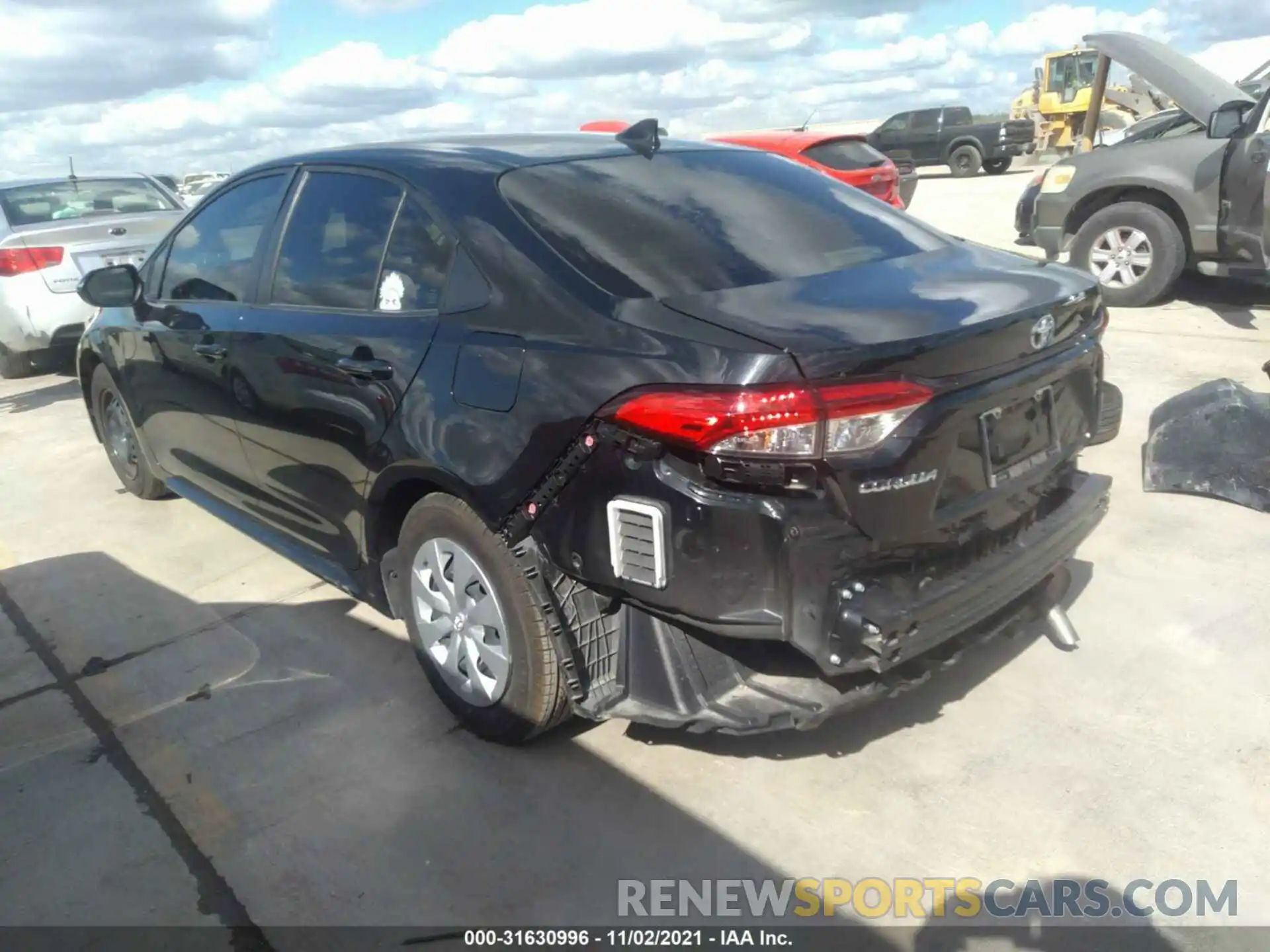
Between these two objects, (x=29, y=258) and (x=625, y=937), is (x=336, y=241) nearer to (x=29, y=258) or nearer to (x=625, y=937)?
(x=625, y=937)

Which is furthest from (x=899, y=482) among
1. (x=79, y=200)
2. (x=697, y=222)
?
(x=79, y=200)

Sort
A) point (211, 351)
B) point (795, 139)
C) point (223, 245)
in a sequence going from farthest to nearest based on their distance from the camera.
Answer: point (795, 139) → point (223, 245) → point (211, 351)

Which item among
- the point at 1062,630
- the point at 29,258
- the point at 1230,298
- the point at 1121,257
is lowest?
the point at 1062,630

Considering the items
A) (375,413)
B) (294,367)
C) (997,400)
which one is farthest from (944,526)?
(294,367)

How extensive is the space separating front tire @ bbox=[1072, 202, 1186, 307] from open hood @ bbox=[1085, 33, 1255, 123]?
999 millimetres

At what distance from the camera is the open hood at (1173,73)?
6.85 metres

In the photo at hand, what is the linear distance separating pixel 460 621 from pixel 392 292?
1.01m

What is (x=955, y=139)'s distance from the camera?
24641 millimetres

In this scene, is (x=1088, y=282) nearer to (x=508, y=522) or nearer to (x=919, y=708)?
(x=919, y=708)

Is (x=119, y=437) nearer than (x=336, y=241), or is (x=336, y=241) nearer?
(x=336, y=241)

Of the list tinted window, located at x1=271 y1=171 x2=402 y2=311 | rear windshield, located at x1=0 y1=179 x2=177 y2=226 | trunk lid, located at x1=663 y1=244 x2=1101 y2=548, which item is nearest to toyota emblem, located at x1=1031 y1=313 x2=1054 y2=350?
trunk lid, located at x1=663 y1=244 x2=1101 y2=548

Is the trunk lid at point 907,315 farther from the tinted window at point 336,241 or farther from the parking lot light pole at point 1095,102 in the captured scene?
the parking lot light pole at point 1095,102

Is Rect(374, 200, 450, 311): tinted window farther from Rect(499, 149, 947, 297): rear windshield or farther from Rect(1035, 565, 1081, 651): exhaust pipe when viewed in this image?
Rect(1035, 565, 1081, 651): exhaust pipe

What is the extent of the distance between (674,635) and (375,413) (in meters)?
A: 1.14
